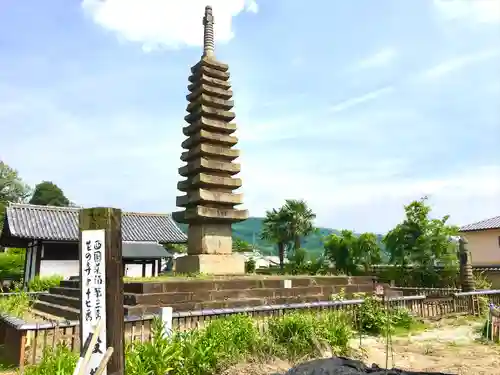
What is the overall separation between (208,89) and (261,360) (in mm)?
12161

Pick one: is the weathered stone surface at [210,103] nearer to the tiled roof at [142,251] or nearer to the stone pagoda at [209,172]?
the stone pagoda at [209,172]

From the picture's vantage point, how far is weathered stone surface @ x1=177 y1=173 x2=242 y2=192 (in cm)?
1566

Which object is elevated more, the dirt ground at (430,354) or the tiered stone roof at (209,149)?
the tiered stone roof at (209,149)

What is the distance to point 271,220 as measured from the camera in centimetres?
4556

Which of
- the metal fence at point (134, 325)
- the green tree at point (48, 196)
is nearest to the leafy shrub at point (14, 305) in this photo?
the metal fence at point (134, 325)

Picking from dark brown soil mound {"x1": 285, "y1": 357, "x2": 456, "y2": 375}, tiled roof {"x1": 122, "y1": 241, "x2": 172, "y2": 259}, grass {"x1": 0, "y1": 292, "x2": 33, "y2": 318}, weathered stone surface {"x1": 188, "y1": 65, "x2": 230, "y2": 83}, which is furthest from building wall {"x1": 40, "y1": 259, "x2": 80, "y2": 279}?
dark brown soil mound {"x1": 285, "y1": 357, "x2": 456, "y2": 375}

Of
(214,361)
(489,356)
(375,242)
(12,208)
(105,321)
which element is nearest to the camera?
(105,321)

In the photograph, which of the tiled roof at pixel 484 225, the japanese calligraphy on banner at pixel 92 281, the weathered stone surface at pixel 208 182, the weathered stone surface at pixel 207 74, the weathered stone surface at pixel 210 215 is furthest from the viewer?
the tiled roof at pixel 484 225

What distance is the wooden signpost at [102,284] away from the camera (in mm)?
4504

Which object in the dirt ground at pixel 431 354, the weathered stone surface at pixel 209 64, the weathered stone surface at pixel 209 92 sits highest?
the weathered stone surface at pixel 209 64

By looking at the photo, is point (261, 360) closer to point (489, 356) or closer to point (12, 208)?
point (489, 356)

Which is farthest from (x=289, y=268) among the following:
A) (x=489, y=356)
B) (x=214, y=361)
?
(x=214, y=361)

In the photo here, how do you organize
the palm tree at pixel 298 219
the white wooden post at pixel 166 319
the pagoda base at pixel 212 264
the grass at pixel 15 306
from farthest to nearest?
the palm tree at pixel 298 219 < the pagoda base at pixel 212 264 < the grass at pixel 15 306 < the white wooden post at pixel 166 319

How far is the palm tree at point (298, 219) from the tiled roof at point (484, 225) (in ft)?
57.2
